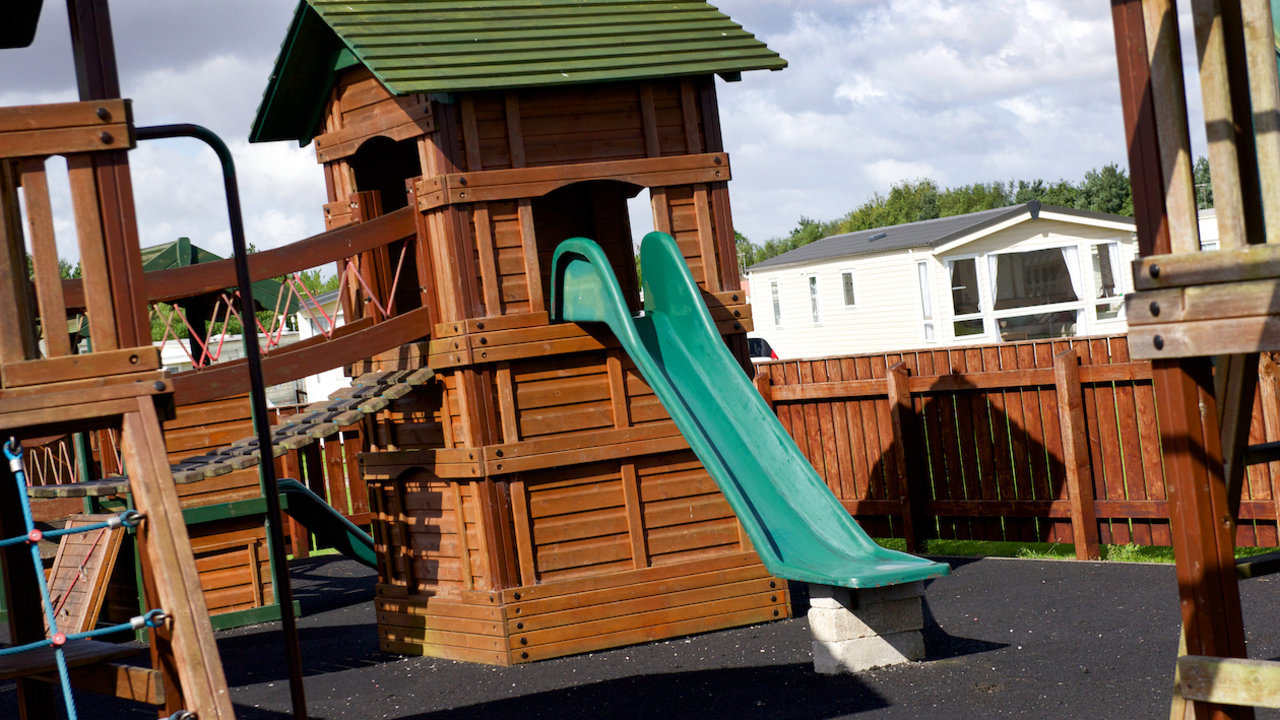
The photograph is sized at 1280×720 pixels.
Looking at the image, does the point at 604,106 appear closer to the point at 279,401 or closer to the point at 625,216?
the point at 625,216

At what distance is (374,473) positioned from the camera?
9.55 m

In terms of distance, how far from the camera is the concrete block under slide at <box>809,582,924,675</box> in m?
7.16

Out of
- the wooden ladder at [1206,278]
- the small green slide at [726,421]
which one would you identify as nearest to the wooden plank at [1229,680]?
the wooden ladder at [1206,278]

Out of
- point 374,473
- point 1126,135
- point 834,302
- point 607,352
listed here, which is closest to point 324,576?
point 374,473

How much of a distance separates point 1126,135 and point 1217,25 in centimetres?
43

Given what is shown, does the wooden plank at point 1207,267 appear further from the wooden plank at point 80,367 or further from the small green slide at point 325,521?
the small green slide at point 325,521

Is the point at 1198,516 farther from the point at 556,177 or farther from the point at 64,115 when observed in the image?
the point at 556,177

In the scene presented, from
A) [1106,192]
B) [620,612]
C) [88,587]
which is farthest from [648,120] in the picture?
[1106,192]

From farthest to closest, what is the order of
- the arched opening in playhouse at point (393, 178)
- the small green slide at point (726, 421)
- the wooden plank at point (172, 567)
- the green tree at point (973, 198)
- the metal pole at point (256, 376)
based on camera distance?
1. the green tree at point (973, 198)
2. the arched opening in playhouse at point (393, 178)
3. the small green slide at point (726, 421)
4. the metal pole at point (256, 376)
5. the wooden plank at point (172, 567)

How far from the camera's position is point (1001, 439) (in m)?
10.8

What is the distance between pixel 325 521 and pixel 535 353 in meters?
4.42

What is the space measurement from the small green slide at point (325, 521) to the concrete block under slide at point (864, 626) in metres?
5.82

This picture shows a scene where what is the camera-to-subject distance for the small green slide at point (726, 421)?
279 inches

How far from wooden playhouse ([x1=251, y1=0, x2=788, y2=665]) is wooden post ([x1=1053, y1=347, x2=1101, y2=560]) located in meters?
2.74
